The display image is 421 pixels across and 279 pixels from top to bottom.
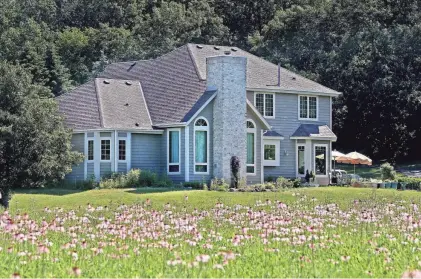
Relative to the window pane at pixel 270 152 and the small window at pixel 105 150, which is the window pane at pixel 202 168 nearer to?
the small window at pixel 105 150

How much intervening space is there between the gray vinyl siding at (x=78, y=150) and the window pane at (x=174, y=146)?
412 centimetres

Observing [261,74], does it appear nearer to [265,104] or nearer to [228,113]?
[265,104]

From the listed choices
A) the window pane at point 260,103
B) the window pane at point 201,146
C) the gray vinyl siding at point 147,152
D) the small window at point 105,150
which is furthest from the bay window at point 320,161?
the small window at point 105,150

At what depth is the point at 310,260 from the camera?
15.6 meters

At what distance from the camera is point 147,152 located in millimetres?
45375

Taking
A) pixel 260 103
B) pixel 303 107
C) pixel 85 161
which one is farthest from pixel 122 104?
pixel 303 107

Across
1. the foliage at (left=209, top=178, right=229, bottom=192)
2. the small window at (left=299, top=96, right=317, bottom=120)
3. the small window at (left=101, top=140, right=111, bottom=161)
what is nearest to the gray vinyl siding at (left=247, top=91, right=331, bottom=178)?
the small window at (left=299, top=96, right=317, bottom=120)

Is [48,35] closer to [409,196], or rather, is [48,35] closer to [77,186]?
[77,186]

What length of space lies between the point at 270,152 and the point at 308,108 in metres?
3.57

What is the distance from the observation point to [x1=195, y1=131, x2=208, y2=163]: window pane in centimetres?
4422

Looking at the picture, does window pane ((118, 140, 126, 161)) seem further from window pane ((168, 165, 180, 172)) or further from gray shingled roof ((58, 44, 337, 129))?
window pane ((168, 165, 180, 172))

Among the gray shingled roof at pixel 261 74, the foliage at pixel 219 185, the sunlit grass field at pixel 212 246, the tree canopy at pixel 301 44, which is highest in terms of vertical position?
the tree canopy at pixel 301 44

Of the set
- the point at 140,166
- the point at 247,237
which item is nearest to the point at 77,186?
the point at 140,166

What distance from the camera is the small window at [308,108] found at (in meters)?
49.9
